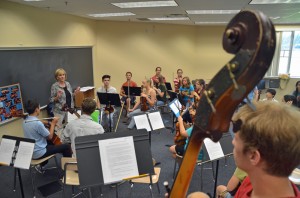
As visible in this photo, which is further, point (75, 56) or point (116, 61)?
point (116, 61)

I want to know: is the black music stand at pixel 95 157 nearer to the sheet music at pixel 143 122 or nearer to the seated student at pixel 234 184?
the seated student at pixel 234 184

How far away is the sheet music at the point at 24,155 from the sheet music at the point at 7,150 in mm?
94

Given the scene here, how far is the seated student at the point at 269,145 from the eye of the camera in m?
0.80

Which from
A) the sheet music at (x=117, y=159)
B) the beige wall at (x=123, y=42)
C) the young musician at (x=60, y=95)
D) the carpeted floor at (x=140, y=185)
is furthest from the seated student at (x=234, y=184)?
the beige wall at (x=123, y=42)

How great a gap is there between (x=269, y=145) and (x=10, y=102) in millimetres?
4883

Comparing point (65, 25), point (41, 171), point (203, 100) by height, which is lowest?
point (41, 171)

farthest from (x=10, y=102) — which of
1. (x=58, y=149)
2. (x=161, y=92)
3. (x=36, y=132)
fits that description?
(x=161, y=92)

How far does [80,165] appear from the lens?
2150 millimetres

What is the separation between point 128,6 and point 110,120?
8.68 ft

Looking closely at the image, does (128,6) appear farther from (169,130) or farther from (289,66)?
(289,66)

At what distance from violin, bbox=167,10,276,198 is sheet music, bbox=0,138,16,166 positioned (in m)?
2.71

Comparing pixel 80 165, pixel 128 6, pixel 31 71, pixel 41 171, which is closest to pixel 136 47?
pixel 128 6

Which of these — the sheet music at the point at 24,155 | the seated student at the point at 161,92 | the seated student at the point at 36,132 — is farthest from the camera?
the seated student at the point at 161,92

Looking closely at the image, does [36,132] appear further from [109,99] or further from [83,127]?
[109,99]
